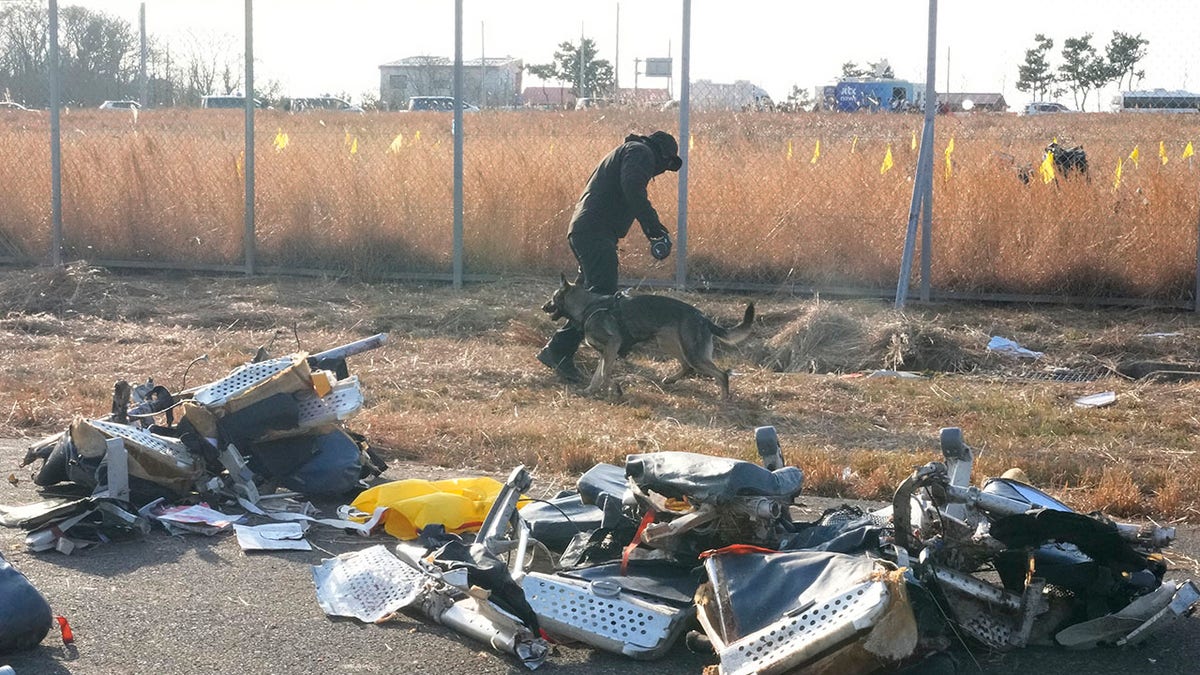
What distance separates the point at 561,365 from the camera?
8.77 meters

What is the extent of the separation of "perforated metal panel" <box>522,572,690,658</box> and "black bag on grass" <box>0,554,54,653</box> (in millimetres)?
1509

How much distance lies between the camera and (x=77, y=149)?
42.0 ft

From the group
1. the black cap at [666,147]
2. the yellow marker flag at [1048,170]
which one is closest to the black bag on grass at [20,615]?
the black cap at [666,147]

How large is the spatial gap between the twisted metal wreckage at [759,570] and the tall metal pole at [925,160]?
5.57 m

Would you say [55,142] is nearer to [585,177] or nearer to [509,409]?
[585,177]

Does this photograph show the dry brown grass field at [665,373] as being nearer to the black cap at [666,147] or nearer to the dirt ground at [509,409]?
the dirt ground at [509,409]

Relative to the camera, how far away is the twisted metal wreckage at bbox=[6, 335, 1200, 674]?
140 inches

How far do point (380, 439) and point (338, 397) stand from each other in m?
1.06

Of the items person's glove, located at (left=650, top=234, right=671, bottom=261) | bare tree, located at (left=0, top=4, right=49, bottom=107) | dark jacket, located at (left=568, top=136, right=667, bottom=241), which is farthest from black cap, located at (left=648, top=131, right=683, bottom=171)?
bare tree, located at (left=0, top=4, right=49, bottom=107)

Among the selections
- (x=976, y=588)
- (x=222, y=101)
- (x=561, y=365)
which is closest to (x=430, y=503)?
(x=976, y=588)

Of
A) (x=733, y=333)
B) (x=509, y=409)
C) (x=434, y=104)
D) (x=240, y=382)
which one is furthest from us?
(x=434, y=104)

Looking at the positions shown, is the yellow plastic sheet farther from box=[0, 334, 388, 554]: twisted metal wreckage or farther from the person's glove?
the person's glove

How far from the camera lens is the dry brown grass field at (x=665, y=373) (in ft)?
20.9

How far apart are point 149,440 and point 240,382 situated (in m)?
0.53
